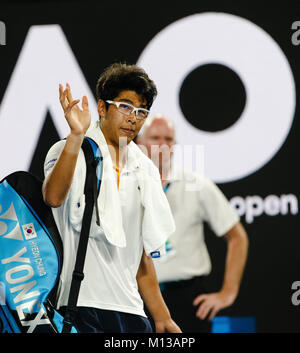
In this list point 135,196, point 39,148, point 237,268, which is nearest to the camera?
point 135,196

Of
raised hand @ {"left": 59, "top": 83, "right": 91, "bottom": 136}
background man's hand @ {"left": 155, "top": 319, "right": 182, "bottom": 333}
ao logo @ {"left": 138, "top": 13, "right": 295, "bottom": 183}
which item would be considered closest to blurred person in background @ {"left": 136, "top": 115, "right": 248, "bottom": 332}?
ao logo @ {"left": 138, "top": 13, "right": 295, "bottom": 183}

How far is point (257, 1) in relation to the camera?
183 inches

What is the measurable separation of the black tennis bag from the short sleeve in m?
1.98

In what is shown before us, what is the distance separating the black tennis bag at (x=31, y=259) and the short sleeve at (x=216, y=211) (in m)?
1.98

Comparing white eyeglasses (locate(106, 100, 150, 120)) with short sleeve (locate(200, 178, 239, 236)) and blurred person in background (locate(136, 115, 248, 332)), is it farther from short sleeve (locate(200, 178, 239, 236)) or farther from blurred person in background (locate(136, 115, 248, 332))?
short sleeve (locate(200, 178, 239, 236))

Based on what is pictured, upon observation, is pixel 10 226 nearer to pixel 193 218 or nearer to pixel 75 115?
pixel 75 115

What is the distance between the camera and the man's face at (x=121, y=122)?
2639mm

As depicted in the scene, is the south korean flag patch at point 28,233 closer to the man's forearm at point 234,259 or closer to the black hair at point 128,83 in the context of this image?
the black hair at point 128,83

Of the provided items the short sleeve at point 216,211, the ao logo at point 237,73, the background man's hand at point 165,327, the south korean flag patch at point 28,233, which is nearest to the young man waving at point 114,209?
the background man's hand at point 165,327

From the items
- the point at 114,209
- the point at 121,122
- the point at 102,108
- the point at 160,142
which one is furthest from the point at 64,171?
the point at 160,142

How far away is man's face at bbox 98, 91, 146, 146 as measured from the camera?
2639 millimetres
